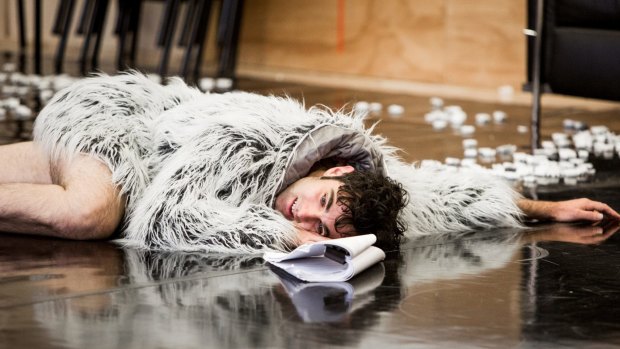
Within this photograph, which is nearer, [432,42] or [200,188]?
[200,188]

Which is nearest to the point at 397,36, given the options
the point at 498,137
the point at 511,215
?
the point at 498,137

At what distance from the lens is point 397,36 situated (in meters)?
5.67

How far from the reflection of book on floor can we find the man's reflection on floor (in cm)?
3

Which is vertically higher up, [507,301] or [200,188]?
[200,188]

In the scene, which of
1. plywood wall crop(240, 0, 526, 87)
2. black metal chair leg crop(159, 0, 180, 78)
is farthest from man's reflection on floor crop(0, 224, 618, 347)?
black metal chair leg crop(159, 0, 180, 78)

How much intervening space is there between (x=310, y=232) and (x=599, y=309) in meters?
0.56

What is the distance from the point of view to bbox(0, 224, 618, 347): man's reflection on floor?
1.64 m

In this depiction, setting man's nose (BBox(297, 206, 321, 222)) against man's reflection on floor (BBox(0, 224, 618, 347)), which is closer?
man's reflection on floor (BBox(0, 224, 618, 347))

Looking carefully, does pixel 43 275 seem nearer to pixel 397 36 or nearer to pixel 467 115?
pixel 467 115

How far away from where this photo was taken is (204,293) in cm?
188

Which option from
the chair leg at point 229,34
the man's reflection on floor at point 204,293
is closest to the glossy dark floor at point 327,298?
the man's reflection on floor at point 204,293

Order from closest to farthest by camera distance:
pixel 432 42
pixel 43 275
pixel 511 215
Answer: pixel 43 275 → pixel 511 215 → pixel 432 42

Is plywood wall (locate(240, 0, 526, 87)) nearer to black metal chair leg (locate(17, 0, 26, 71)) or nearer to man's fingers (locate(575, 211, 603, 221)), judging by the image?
black metal chair leg (locate(17, 0, 26, 71))

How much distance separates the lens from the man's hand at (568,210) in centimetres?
253
